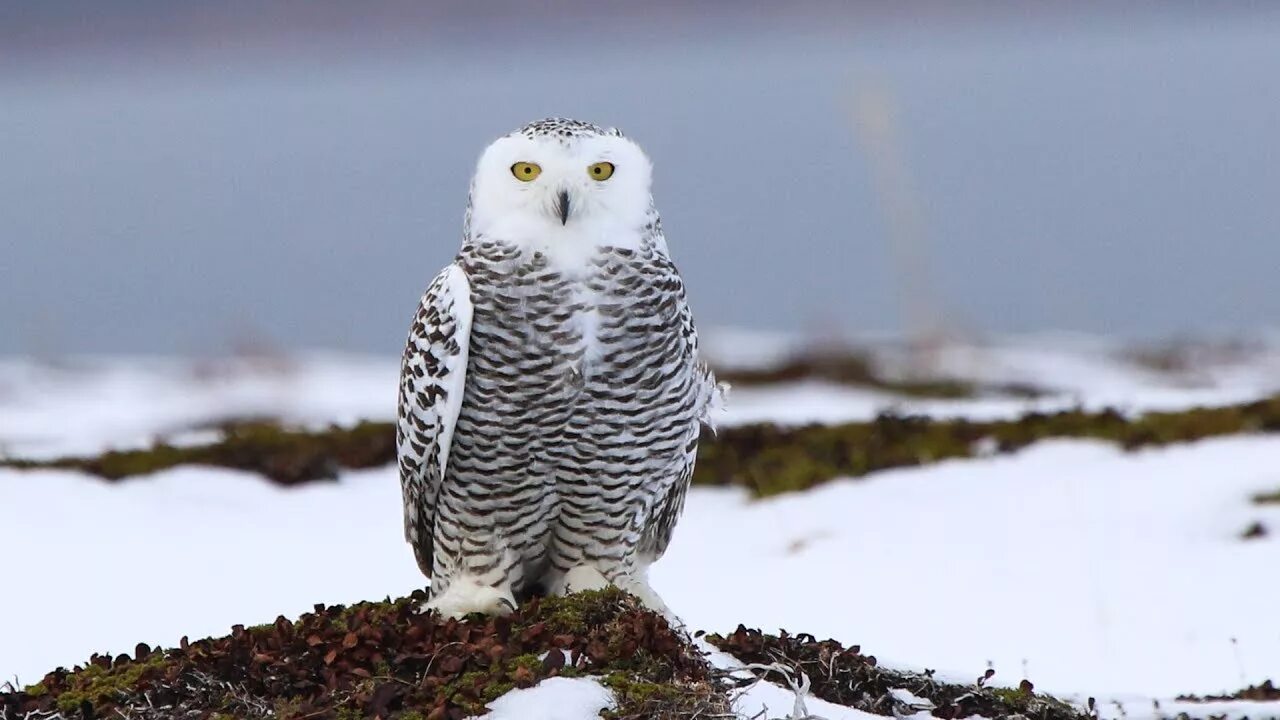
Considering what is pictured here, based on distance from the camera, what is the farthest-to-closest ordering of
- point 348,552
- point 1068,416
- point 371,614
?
1. point 1068,416
2. point 348,552
3. point 371,614

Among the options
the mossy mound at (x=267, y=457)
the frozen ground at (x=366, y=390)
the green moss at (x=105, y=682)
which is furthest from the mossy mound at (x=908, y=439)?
the green moss at (x=105, y=682)

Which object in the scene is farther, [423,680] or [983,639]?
[983,639]

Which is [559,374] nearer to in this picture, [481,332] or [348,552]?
[481,332]

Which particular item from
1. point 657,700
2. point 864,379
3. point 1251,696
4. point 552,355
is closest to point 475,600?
point 552,355

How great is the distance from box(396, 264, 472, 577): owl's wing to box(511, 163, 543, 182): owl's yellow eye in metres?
0.40

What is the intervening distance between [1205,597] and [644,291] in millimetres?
4505

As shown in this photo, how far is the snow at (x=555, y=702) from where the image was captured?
4.72m

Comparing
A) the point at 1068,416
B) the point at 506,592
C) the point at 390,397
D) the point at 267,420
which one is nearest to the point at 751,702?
the point at 506,592

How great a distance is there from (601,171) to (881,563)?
4760mm

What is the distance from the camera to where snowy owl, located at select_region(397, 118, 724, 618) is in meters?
5.49

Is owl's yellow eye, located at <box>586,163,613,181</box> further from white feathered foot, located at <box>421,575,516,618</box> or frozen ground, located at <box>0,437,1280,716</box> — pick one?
frozen ground, located at <box>0,437,1280,716</box>

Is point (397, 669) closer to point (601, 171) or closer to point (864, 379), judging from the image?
point (601, 171)

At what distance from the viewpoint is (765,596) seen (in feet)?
29.9

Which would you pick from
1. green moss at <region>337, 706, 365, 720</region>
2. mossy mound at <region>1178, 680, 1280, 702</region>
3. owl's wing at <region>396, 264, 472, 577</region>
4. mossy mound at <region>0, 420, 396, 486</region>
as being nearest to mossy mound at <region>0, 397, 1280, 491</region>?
mossy mound at <region>0, 420, 396, 486</region>
